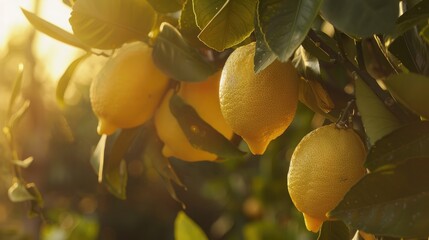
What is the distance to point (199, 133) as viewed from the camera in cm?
83

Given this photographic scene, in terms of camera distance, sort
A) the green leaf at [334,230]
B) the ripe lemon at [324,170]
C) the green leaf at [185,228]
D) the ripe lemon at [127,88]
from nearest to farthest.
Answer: the ripe lemon at [324,170]
the green leaf at [334,230]
the ripe lemon at [127,88]
the green leaf at [185,228]

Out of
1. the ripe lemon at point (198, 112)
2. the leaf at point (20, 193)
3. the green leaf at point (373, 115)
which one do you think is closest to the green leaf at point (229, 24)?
the green leaf at point (373, 115)

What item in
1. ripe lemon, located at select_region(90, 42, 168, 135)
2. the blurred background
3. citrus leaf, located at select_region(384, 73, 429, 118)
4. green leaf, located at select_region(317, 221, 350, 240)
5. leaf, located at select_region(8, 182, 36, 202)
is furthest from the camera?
the blurred background

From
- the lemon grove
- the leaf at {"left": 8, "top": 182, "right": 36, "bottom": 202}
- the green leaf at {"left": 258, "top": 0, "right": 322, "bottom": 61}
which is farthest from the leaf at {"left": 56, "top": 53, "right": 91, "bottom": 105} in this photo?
the green leaf at {"left": 258, "top": 0, "right": 322, "bottom": 61}

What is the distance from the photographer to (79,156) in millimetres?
4594

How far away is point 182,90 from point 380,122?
0.33 m

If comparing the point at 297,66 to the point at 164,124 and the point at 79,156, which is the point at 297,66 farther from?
the point at 79,156

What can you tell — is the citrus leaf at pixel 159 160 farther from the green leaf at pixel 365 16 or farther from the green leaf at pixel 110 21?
the green leaf at pixel 365 16

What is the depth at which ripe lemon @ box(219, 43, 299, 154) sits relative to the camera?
0.67 metres

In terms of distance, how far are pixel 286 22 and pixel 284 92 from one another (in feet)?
0.39

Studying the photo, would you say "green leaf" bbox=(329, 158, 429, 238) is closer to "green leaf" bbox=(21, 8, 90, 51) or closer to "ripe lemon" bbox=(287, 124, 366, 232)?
"ripe lemon" bbox=(287, 124, 366, 232)

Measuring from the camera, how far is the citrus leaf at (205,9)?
0.64m

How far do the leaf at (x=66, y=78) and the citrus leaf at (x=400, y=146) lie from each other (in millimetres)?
465

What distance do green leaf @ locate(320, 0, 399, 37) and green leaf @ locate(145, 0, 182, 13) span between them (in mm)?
269
